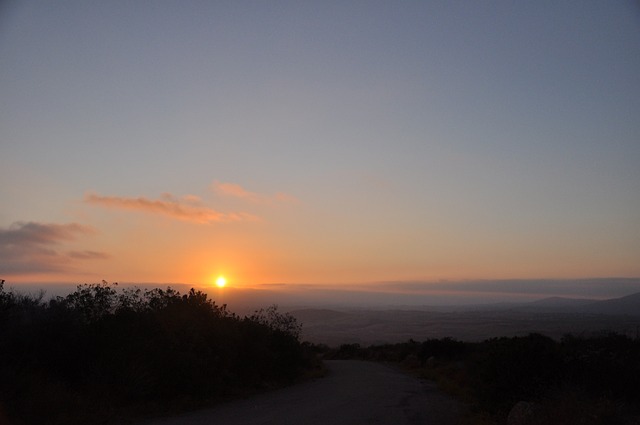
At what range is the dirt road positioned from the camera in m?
14.2

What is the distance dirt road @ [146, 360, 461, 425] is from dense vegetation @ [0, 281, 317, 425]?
1.54 metres

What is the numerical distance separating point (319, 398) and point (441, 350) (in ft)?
71.8

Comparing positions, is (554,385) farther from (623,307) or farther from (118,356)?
(623,307)

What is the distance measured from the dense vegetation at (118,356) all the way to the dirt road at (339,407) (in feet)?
5.06

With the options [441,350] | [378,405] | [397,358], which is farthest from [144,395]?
[397,358]

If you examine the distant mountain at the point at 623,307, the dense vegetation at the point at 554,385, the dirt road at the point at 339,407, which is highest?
the dense vegetation at the point at 554,385

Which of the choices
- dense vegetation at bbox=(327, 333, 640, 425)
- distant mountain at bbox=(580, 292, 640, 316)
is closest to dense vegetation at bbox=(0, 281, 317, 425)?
dense vegetation at bbox=(327, 333, 640, 425)

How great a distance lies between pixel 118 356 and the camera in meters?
16.7

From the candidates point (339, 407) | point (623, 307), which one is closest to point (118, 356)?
point (339, 407)

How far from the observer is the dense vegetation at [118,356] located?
43.8 feet

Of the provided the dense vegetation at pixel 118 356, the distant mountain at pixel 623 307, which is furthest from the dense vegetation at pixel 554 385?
the distant mountain at pixel 623 307

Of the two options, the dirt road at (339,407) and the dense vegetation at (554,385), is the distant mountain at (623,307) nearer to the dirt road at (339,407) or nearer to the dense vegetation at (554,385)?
the dirt road at (339,407)

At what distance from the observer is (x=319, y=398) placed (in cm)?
1861

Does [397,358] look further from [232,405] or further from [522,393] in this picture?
[522,393]
